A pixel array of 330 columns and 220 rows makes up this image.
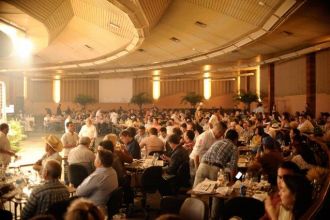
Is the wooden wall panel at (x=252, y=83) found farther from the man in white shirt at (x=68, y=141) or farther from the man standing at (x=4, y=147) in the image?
the man standing at (x=4, y=147)

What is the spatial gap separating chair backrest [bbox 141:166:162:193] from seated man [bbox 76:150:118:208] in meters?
1.35

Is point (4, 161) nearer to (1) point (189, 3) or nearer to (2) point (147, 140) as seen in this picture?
(2) point (147, 140)

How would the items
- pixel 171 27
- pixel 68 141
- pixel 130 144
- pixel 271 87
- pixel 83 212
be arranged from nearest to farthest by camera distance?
1. pixel 83 212
2. pixel 130 144
3. pixel 68 141
4. pixel 171 27
5. pixel 271 87

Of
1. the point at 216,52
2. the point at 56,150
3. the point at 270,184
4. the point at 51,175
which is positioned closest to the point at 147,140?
the point at 56,150

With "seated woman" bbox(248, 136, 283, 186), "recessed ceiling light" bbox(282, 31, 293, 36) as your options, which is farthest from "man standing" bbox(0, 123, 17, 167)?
"recessed ceiling light" bbox(282, 31, 293, 36)

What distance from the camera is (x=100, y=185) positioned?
16.6ft

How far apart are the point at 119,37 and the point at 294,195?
11595 millimetres

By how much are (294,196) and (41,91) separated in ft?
91.3

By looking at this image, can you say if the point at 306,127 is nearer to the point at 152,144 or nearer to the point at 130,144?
the point at 152,144

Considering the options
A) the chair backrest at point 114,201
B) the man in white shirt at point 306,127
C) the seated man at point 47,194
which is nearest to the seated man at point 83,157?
the chair backrest at point 114,201

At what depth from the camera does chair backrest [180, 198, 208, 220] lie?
3.93 m

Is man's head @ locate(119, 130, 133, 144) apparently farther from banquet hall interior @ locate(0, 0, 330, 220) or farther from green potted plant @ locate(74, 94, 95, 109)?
green potted plant @ locate(74, 94, 95, 109)

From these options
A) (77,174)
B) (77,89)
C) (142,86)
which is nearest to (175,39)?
(77,174)

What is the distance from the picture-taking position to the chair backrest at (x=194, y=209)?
3.93 metres
